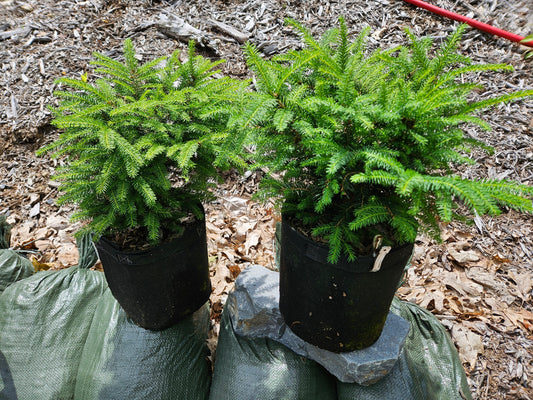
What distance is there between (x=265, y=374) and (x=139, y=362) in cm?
59

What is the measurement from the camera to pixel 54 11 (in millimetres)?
3529

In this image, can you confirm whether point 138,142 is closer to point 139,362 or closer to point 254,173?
point 139,362

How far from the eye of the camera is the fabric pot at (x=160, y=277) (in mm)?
1614

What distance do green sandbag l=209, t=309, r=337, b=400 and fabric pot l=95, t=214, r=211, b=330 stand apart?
31 cm

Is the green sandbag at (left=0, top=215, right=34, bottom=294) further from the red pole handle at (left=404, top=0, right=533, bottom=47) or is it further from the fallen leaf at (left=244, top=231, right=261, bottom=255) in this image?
the red pole handle at (left=404, top=0, right=533, bottom=47)

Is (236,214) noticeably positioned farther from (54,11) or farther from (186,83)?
(54,11)

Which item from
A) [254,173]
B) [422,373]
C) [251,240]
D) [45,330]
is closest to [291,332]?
[422,373]

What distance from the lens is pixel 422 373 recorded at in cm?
172

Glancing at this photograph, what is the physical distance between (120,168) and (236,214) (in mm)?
1403

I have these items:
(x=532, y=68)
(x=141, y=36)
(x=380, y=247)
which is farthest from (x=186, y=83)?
(x=532, y=68)

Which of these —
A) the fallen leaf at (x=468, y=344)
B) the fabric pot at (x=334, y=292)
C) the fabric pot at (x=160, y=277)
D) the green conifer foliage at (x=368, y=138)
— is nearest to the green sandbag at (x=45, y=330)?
the fabric pot at (x=160, y=277)

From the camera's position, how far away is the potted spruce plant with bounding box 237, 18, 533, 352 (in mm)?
1048

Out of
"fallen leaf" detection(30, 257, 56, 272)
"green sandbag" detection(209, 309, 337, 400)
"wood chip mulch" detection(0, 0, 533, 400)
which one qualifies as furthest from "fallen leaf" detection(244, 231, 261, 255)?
"fallen leaf" detection(30, 257, 56, 272)

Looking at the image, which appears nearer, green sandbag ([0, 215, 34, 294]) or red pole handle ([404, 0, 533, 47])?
green sandbag ([0, 215, 34, 294])
